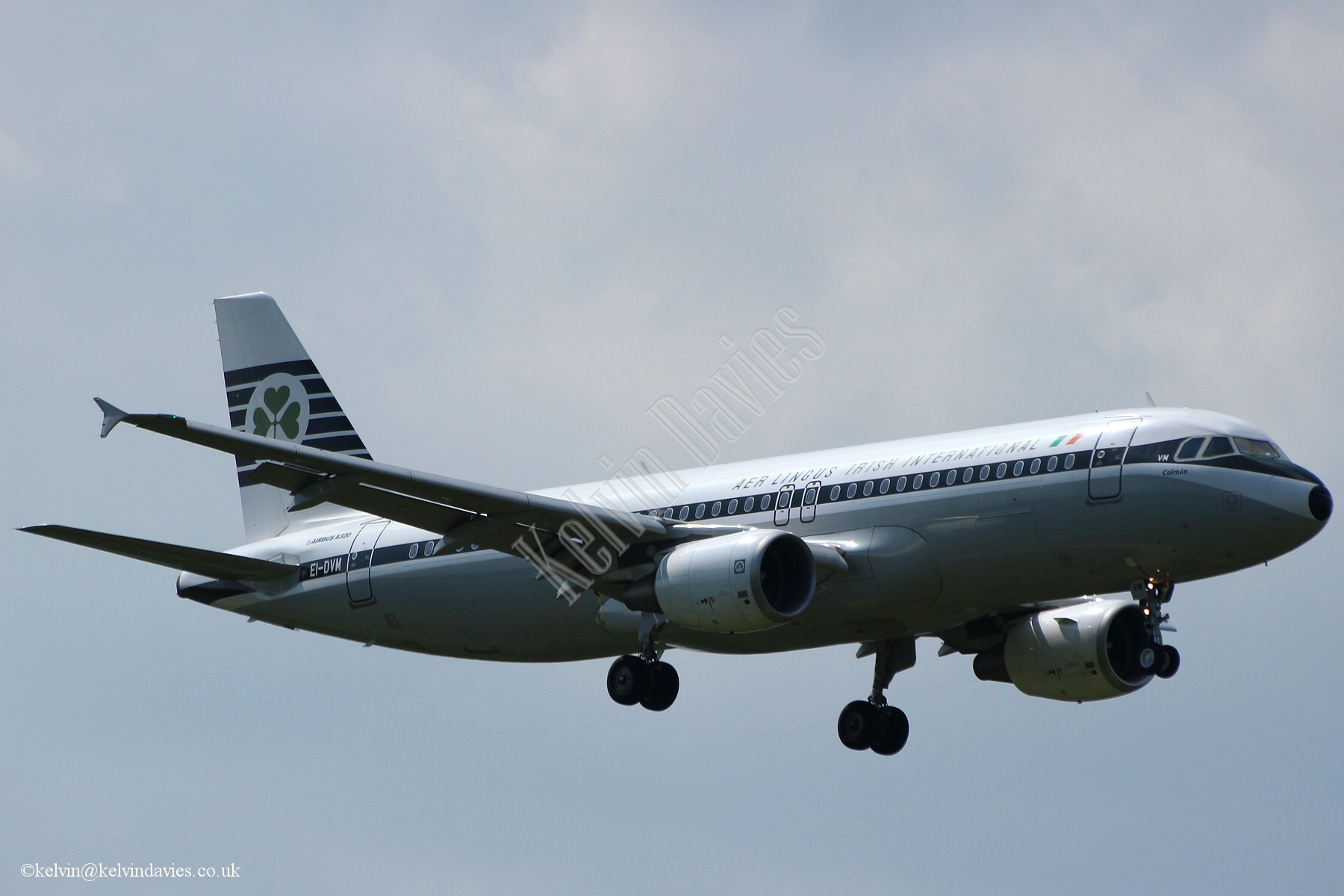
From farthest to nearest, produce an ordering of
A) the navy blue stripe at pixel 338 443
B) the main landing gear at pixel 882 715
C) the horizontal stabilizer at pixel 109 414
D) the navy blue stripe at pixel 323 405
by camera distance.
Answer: the navy blue stripe at pixel 323 405 → the navy blue stripe at pixel 338 443 → the main landing gear at pixel 882 715 → the horizontal stabilizer at pixel 109 414

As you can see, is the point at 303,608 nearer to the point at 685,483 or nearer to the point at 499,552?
the point at 499,552

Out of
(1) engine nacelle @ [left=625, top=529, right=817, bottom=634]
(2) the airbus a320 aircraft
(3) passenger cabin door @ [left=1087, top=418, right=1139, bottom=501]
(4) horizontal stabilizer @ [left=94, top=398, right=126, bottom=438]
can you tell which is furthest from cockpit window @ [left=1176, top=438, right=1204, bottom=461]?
(4) horizontal stabilizer @ [left=94, top=398, right=126, bottom=438]

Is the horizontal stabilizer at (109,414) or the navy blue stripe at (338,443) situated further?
the navy blue stripe at (338,443)

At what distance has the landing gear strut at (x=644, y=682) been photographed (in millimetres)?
36031

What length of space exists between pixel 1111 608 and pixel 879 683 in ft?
17.0

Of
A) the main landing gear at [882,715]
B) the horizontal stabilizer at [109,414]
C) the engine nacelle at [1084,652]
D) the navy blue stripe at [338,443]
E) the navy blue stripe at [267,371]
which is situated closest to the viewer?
the horizontal stabilizer at [109,414]

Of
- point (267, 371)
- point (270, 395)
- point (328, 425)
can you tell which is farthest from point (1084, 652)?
point (267, 371)

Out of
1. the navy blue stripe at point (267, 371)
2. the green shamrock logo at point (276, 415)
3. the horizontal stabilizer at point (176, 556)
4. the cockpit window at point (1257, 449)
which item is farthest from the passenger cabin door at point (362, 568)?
the cockpit window at point (1257, 449)

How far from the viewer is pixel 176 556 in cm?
3841

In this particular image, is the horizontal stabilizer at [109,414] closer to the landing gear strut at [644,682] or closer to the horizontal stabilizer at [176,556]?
the horizontal stabilizer at [176,556]

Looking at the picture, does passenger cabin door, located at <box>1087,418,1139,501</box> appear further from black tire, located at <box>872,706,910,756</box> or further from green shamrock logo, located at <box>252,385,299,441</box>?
green shamrock logo, located at <box>252,385,299,441</box>

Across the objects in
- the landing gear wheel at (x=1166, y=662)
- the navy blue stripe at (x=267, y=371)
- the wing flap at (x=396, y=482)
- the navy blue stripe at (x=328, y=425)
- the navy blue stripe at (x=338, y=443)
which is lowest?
the landing gear wheel at (x=1166, y=662)

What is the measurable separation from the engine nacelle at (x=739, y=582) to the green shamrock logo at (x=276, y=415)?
Answer: 610 inches

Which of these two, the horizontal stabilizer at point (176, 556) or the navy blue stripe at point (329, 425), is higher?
the navy blue stripe at point (329, 425)
